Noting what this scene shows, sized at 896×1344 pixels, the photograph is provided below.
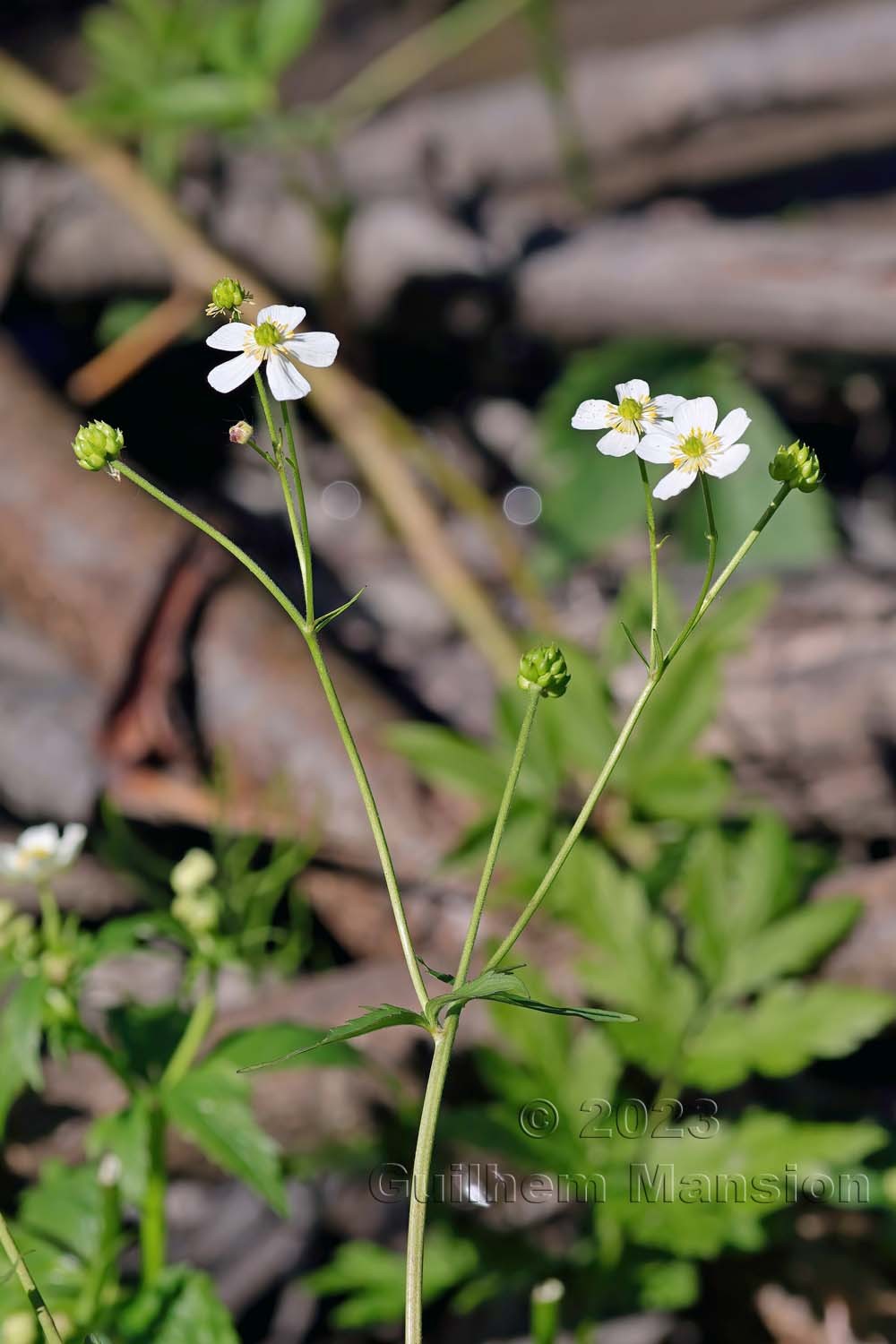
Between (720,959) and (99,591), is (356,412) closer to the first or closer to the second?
(99,591)

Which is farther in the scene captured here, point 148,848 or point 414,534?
point 414,534

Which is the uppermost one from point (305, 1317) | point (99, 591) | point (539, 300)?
point (539, 300)

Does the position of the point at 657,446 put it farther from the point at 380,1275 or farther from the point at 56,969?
the point at 380,1275

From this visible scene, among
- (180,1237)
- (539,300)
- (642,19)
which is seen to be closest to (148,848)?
(180,1237)

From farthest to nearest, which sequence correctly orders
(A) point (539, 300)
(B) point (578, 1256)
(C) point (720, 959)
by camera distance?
(A) point (539, 300) < (C) point (720, 959) < (B) point (578, 1256)

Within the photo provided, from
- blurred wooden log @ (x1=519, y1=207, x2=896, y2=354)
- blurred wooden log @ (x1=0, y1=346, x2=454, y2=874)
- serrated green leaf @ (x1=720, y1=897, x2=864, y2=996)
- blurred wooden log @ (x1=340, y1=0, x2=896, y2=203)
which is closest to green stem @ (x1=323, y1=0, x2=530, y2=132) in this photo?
blurred wooden log @ (x1=340, y1=0, x2=896, y2=203)

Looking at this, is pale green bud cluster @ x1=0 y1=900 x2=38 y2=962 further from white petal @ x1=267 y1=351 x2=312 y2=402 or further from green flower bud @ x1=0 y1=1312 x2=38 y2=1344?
white petal @ x1=267 y1=351 x2=312 y2=402

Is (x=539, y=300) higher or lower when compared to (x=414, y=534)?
higher
